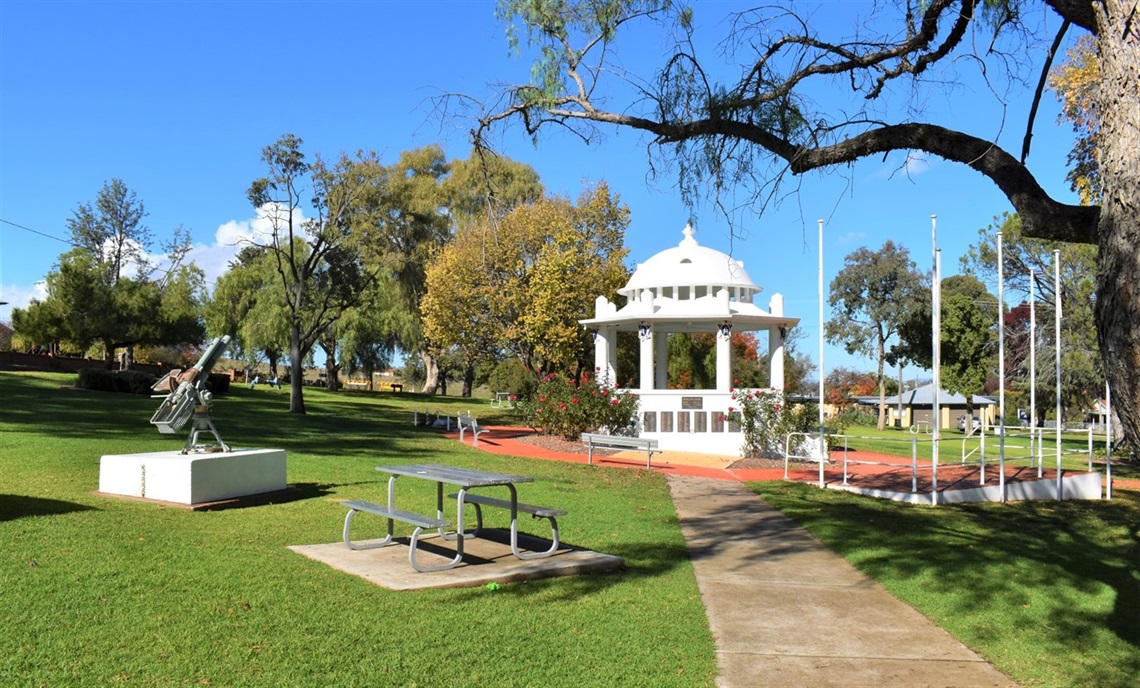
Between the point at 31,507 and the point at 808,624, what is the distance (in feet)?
24.5

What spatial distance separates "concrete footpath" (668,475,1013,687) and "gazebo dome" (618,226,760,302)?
13812 mm

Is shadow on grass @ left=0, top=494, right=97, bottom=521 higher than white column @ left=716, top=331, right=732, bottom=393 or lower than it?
lower

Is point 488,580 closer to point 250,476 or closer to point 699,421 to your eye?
point 250,476

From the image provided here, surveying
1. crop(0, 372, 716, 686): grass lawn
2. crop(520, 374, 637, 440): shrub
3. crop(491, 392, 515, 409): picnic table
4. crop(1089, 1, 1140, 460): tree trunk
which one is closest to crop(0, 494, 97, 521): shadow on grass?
crop(0, 372, 716, 686): grass lawn

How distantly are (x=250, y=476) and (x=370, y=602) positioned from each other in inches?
206

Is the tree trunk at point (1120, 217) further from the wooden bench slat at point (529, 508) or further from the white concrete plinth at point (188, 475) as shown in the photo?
the white concrete plinth at point (188, 475)

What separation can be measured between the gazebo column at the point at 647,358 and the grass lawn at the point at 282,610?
39.4ft

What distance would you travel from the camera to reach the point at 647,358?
23016 millimetres

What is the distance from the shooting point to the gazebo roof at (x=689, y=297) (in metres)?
22.3

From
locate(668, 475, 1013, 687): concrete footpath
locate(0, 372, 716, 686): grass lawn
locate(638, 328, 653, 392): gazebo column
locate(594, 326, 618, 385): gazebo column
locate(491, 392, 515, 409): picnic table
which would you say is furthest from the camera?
locate(491, 392, 515, 409): picnic table

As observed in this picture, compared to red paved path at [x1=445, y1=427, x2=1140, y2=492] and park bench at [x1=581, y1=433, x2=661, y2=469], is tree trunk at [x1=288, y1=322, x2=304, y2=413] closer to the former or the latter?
red paved path at [x1=445, y1=427, x2=1140, y2=492]

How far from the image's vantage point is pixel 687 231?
23859 millimetres

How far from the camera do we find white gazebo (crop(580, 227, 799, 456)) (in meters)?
21.9

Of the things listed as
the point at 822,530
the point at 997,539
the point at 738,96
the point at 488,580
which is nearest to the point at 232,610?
the point at 488,580
